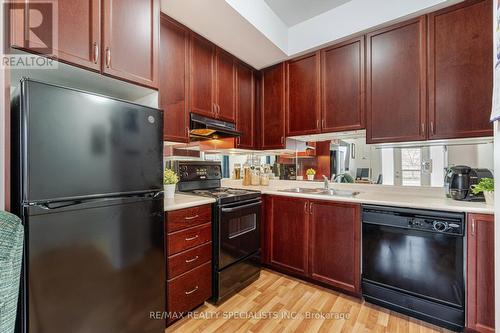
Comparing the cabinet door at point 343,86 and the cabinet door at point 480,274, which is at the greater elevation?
the cabinet door at point 343,86

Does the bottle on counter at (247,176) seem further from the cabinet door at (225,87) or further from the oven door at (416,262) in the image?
the oven door at (416,262)

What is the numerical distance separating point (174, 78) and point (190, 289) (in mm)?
1727

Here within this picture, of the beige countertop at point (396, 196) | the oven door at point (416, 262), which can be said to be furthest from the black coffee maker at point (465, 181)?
the oven door at point (416, 262)

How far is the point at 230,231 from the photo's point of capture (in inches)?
78.7

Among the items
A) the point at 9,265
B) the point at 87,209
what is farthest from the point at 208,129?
the point at 9,265

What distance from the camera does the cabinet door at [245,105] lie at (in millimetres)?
2724

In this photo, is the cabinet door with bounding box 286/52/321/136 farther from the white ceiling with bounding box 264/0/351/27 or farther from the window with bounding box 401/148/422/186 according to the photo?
the window with bounding box 401/148/422/186

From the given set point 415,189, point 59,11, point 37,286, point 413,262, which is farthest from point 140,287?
point 415,189

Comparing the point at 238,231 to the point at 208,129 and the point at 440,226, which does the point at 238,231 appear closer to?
the point at 208,129

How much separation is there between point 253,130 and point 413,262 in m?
2.05

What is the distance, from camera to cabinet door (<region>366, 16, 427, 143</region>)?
6.50 feet

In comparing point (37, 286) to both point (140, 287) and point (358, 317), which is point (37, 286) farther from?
point (358, 317)

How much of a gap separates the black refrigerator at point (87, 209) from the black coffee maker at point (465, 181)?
85.6 inches

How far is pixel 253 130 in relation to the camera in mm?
2941
